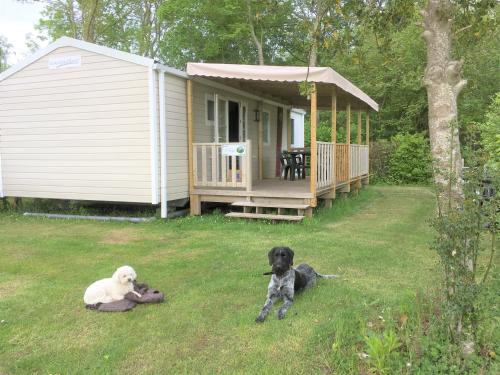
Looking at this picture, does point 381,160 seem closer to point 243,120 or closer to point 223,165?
point 243,120

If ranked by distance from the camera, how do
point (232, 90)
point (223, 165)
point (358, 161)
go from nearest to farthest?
1. point (223, 165)
2. point (232, 90)
3. point (358, 161)

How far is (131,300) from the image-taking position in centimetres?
389

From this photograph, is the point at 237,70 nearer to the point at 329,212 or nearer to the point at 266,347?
the point at 329,212

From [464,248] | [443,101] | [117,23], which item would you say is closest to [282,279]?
[464,248]

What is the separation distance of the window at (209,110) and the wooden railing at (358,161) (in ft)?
12.5

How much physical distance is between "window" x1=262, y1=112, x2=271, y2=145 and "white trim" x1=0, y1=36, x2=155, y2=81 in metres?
5.37

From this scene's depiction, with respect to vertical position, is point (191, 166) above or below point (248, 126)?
below

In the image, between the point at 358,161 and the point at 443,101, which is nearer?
the point at 443,101

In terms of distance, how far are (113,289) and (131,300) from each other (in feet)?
0.62

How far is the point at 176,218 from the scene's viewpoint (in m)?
8.28

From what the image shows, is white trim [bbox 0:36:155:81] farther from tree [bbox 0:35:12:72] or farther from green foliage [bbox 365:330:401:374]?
tree [bbox 0:35:12:72]

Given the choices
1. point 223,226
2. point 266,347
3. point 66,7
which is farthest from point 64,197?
point 66,7

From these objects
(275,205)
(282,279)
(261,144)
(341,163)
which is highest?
(261,144)

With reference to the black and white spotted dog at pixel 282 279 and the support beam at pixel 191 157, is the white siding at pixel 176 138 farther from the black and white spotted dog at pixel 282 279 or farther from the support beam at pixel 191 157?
the black and white spotted dog at pixel 282 279
